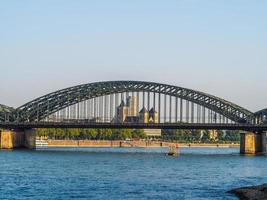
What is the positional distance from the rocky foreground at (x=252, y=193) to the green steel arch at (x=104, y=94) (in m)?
109

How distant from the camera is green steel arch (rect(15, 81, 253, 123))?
560ft

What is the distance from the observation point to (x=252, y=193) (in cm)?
5697

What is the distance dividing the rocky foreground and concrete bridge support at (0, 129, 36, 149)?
4181 inches

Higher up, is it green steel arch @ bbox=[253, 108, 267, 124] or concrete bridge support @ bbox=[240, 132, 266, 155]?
green steel arch @ bbox=[253, 108, 267, 124]

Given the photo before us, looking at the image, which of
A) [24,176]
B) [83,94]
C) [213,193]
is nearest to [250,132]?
[83,94]

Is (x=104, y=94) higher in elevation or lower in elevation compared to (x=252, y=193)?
higher

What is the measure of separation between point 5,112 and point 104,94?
22.8 metres

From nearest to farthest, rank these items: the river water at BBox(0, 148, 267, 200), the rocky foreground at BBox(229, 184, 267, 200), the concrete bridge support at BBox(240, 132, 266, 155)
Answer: the rocky foreground at BBox(229, 184, 267, 200) < the river water at BBox(0, 148, 267, 200) < the concrete bridge support at BBox(240, 132, 266, 155)

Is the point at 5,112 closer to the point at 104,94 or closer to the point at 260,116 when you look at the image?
the point at 104,94

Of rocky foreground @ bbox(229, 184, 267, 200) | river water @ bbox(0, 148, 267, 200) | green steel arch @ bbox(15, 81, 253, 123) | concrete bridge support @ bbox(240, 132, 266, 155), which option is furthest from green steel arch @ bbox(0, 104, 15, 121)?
rocky foreground @ bbox(229, 184, 267, 200)

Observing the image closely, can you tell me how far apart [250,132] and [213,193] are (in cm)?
9841

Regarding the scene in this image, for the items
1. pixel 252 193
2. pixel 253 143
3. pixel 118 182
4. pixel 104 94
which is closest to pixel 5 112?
pixel 104 94

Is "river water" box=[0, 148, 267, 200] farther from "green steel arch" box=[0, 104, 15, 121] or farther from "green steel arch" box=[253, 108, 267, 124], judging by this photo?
"green steel arch" box=[0, 104, 15, 121]

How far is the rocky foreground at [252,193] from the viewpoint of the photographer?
2158 inches
